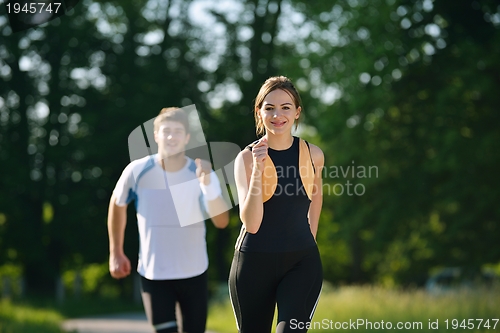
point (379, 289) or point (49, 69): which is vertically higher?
point (49, 69)

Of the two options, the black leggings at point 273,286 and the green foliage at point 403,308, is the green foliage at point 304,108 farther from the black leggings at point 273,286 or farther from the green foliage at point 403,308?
the black leggings at point 273,286

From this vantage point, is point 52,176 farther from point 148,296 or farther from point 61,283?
point 148,296

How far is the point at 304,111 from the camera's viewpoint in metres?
21.0

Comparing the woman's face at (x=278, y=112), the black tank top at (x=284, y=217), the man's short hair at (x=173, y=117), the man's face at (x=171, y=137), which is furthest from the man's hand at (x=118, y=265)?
the woman's face at (x=278, y=112)

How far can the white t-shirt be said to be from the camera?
5.66m

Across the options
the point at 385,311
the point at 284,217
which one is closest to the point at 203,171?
the point at 284,217

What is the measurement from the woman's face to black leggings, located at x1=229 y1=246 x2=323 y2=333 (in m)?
0.74

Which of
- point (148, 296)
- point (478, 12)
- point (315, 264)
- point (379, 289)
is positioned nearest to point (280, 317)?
point (315, 264)

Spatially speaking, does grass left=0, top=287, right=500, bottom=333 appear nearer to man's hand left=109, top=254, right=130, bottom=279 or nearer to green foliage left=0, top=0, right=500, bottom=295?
green foliage left=0, top=0, right=500, bottom=295

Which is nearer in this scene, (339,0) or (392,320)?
(392,320)

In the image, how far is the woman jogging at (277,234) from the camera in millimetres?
4316

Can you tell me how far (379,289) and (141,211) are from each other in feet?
34.9

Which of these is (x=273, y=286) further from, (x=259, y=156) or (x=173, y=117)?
(x=173, y=117)

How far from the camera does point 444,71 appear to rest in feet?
60.0
